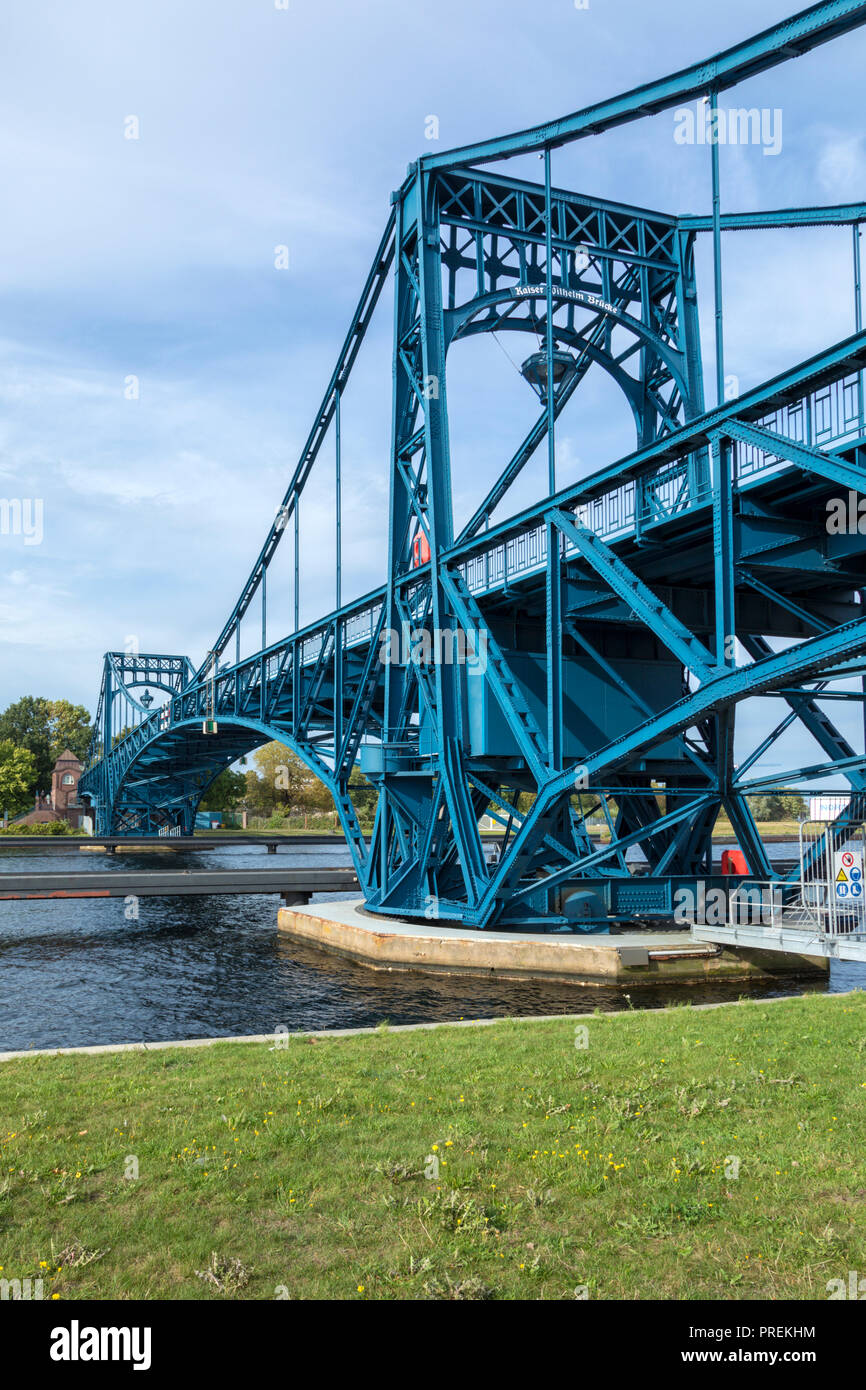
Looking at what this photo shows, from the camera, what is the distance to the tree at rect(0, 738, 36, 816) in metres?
115

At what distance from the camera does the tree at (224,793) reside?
126125 millimetres

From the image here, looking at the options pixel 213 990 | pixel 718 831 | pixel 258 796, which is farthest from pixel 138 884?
pixel 258 796

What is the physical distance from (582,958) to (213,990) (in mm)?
7965

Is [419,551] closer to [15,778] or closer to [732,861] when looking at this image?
[732,861]

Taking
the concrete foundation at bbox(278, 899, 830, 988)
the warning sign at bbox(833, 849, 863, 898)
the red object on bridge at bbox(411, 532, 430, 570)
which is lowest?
the concrete foundation at bbox(278, 899, 830, 988)

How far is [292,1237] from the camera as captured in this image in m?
5.82

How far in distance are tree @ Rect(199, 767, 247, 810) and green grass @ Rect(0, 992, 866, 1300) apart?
117m

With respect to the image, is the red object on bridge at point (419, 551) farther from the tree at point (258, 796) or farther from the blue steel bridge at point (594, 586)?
the tree at point (258, 796)

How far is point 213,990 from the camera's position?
71.1 feet

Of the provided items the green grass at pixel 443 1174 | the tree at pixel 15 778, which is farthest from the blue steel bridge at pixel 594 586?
the tree at pixel 15 778

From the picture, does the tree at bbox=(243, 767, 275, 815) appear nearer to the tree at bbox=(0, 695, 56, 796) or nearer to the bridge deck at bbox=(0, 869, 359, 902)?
the tree at bbox=(0, 695, 56, 796)

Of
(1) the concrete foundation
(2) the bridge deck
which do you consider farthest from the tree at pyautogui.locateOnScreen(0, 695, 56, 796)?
(1) the concrete foundation
